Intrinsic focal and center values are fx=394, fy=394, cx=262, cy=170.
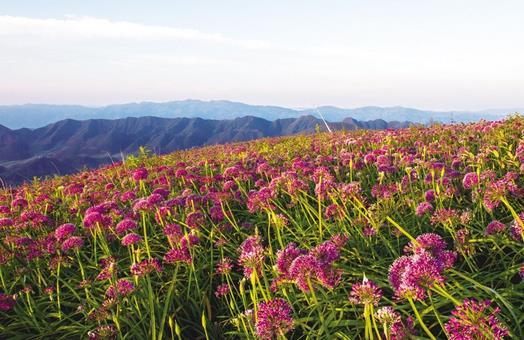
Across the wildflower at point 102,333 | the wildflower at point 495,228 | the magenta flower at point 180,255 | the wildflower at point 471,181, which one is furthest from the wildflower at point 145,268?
the wildflower at point 471,181

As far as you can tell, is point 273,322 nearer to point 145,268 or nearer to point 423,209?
point 145,268

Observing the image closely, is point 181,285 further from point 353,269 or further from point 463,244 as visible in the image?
point 463,244

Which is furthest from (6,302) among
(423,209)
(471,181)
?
(471,181)

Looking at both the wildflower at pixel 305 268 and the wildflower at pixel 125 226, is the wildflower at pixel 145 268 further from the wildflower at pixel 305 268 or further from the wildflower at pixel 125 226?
the wildflower at pixel 305 268

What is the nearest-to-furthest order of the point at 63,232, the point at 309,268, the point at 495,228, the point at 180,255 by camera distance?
the point at 309,268
the point at 495,228
the point at 180,255
the point at 63,232

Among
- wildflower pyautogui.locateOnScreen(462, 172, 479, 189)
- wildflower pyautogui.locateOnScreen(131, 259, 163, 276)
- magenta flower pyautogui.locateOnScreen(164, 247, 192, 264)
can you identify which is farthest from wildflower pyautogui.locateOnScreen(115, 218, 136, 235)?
wildflower pyautogui.locateOnScreen(462, 172, 479, 189)

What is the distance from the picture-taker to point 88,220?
3.99 metres

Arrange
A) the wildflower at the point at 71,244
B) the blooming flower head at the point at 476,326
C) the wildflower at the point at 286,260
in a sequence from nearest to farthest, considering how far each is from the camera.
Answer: the blooming flower head at the point at 476,326, the wildflower at the point at 286,260, the wildflower at the point at 71,244

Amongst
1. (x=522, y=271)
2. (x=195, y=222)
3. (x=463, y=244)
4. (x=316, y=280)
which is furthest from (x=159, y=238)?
(x=522, y=271)

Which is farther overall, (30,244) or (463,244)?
(30,244)

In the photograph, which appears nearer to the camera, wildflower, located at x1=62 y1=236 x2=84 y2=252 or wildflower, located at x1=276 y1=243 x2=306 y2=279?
wildflower, located at x1=276 y1=243 x2=306 y2=279

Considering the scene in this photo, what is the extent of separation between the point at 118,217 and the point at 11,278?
1.26 m

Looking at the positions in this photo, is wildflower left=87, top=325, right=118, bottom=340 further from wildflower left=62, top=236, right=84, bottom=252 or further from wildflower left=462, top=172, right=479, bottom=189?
wildflower left=462, top=172, right=479, bottom=189

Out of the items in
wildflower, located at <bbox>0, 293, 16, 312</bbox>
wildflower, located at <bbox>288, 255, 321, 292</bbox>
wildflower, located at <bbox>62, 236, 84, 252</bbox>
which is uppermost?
wildflower, located at <bbox>288, 255, 321, 292</bbox>
